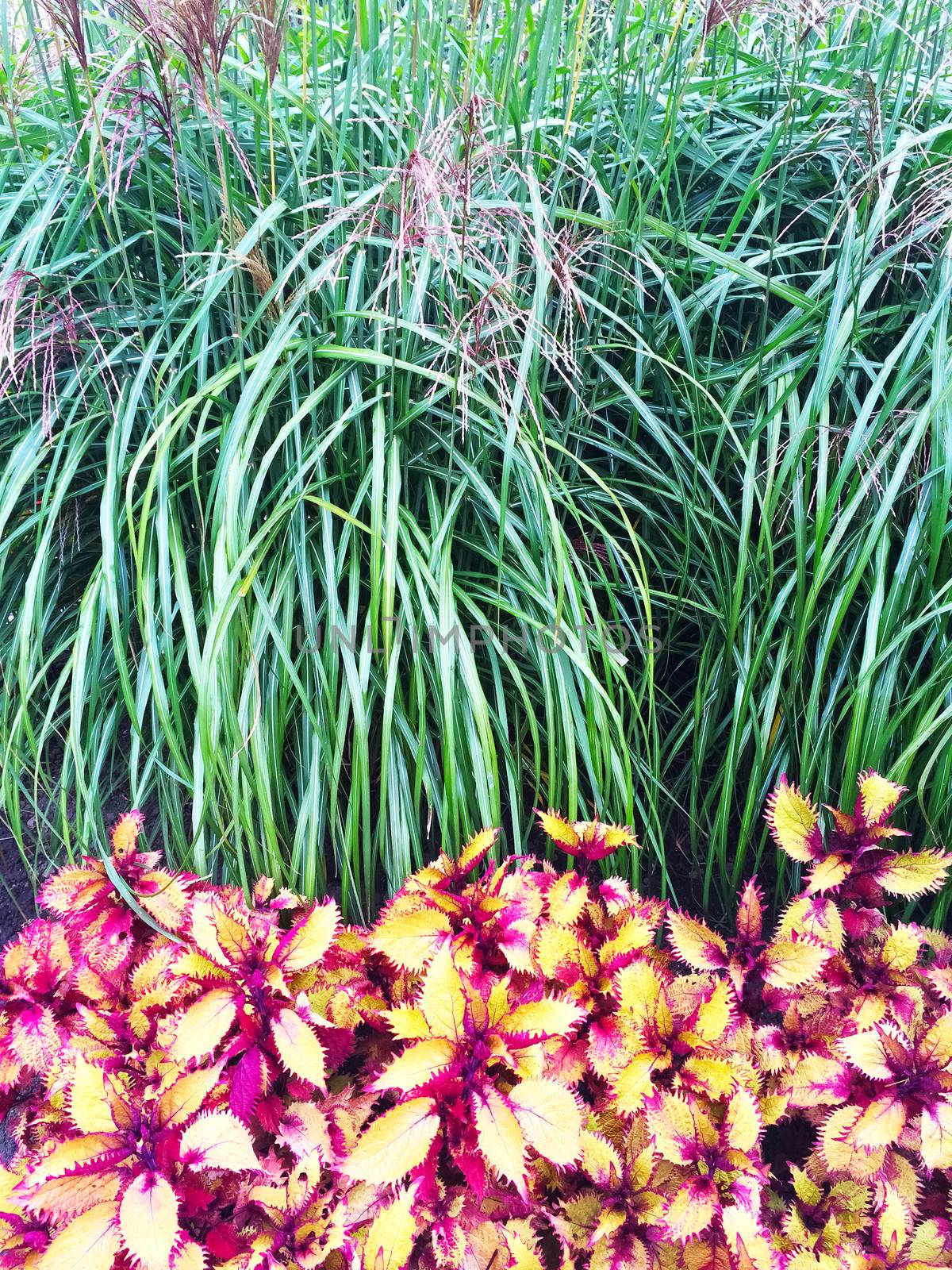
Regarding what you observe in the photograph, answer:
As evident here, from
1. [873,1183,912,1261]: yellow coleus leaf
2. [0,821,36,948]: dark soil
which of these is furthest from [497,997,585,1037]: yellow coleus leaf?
[0,821,36,948]: dark soil

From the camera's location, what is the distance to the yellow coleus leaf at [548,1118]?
35.7 inches

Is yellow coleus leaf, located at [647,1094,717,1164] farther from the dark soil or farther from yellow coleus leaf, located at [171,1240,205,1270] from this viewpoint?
the dark soil

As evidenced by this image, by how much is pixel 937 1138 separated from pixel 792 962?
0.81 feet

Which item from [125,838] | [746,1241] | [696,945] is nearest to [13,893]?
[125,838]

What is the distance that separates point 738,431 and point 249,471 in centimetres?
98

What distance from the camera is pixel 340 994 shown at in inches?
45.8

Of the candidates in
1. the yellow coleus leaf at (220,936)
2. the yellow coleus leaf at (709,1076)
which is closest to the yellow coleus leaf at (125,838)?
the yellow coleus leaf at (220,936)

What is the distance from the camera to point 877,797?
121 cm

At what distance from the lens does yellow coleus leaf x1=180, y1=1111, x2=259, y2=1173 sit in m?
0.93

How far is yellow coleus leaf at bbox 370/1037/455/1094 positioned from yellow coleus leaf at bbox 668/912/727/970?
1.25ft

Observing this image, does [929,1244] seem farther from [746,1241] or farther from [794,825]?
[794,825]

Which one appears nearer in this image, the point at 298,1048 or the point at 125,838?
the point at 298,1048

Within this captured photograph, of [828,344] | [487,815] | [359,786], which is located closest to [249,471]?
[359,786]

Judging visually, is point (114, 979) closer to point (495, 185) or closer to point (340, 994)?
point (340, 994)
